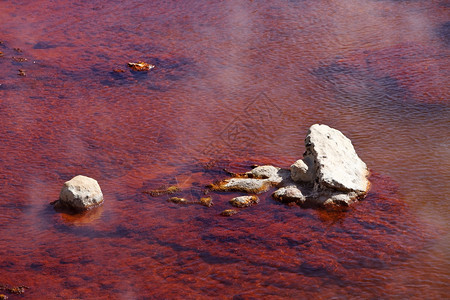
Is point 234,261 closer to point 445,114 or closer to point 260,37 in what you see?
point 445,114

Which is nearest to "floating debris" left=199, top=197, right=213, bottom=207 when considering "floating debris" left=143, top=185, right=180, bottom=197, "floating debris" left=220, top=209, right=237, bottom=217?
"floating debris" left=220, top=209, right=237, bottom=217

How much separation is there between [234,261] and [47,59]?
41.1 ft

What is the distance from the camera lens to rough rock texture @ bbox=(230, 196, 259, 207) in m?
10.2

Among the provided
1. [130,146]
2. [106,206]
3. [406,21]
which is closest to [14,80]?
[130,146]

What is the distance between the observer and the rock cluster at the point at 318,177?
10.1 meters

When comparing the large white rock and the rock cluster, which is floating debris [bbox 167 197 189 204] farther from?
the large white rock

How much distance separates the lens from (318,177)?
10195mm

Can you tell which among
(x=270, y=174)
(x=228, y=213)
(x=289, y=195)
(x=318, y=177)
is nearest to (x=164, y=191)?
(x=228, y=213)

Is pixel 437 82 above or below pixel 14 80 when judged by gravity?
above

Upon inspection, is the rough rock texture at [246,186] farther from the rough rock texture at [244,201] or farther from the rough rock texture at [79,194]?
the rough rock texture at [79,194]

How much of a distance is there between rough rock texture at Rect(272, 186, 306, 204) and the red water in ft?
0.61

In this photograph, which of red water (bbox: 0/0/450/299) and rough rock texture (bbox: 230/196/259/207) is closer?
red water (bbox: 0/0/450/299)

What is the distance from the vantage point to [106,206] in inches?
407

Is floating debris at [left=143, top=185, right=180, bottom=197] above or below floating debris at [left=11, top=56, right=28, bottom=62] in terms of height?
above
